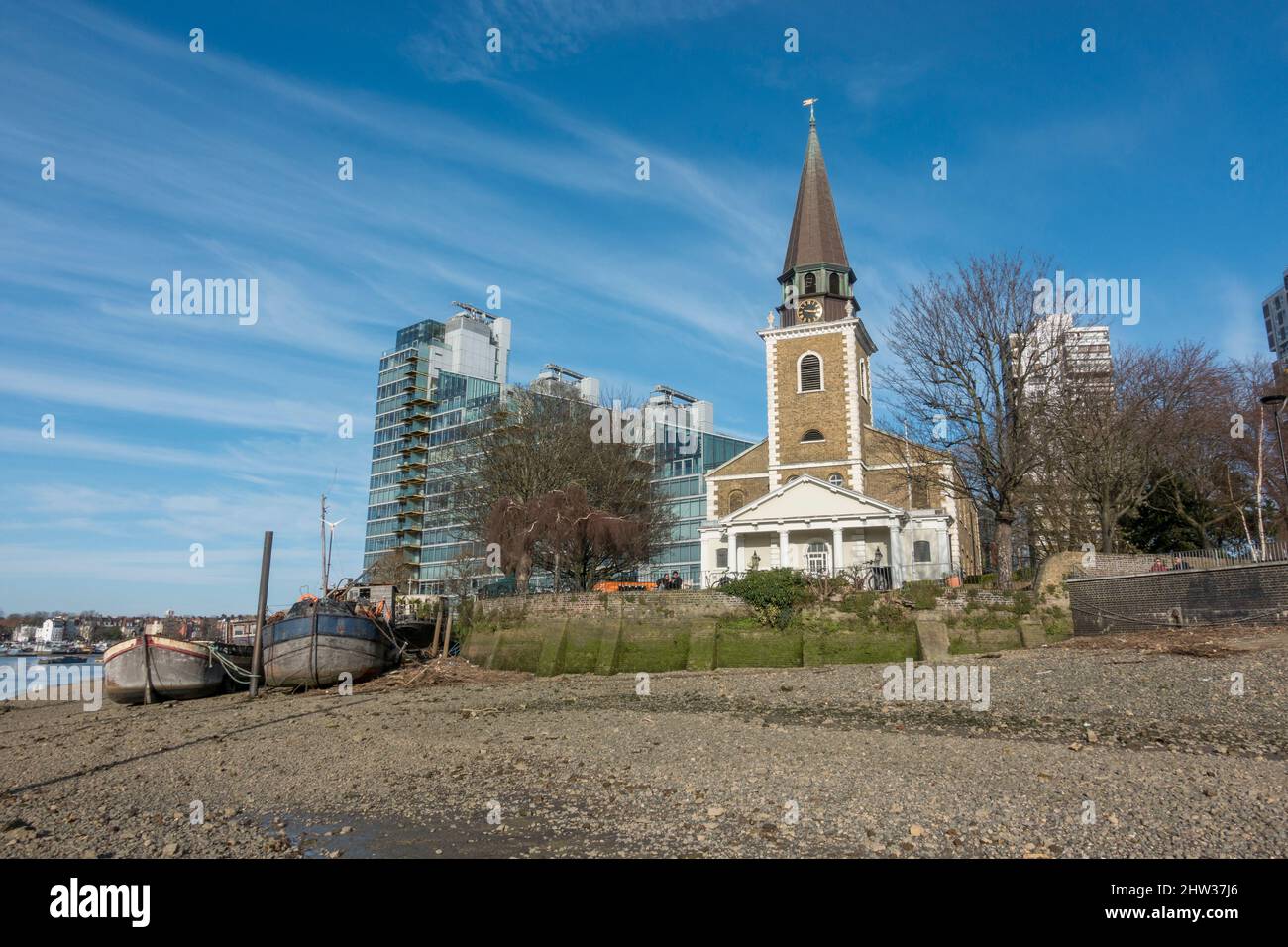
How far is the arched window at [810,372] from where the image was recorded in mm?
43500

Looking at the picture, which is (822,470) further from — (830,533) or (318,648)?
(318,648)

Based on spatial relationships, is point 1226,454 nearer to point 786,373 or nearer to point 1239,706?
point 786,373

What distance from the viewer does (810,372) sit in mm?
43812

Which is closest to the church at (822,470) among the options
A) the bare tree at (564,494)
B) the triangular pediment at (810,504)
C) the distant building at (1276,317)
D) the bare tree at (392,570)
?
the triangular pediment at (810,504)

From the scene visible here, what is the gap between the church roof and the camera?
45.5 meters

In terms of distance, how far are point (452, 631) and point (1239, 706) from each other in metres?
30.1

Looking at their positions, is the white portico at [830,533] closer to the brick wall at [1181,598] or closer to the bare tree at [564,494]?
the bare tree at [564,494]

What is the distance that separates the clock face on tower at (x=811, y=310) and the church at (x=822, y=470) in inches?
2.3

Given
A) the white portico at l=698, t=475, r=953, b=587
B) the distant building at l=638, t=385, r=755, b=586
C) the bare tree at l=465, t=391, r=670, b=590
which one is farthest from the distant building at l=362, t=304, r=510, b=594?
the white portico at l=698, t=475, r=953, b=587

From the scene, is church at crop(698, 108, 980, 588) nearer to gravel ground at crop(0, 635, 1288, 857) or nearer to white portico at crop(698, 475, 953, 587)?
white portico at crop(698, 475, 953, 587)

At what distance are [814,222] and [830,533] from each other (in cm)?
1935
